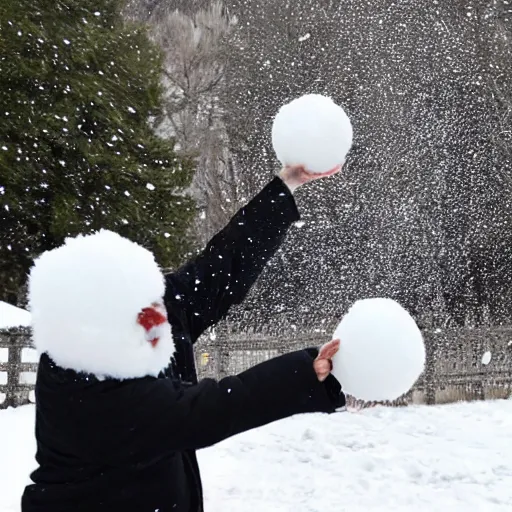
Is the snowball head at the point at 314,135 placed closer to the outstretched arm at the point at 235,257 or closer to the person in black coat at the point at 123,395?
the outstretched arm at the point at 235,257

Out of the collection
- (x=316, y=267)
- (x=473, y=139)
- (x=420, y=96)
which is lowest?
(x=316, y=267)

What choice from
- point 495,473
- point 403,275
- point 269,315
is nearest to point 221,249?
point 495,473

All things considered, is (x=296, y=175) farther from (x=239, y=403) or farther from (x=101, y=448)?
(x=101, y=448)

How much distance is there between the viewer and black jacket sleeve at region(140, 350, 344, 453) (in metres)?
1.50

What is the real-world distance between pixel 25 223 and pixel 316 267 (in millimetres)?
8205

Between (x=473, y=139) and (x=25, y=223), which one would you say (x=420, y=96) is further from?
(x=25, y=223)

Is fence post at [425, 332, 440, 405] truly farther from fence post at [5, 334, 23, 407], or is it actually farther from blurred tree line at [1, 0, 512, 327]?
fence post at [5, 334, 23, 407]

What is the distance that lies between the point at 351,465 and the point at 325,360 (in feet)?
16.5

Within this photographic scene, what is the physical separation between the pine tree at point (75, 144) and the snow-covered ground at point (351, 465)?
433 cm

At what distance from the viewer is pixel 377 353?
1.47 meters

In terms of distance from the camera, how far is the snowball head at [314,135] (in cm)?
197

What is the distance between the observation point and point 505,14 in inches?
650

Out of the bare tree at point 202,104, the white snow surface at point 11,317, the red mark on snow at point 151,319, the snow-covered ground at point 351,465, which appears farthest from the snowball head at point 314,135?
the bare tree at point 202,104

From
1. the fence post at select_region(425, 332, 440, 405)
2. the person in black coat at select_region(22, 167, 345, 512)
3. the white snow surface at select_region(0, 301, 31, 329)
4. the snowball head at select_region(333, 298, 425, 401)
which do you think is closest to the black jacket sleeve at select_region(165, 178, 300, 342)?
the person in black coat at select_region(22, 167, 345, 512)
